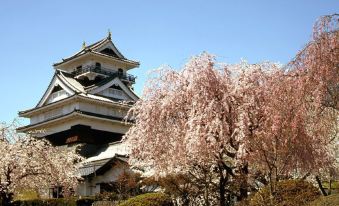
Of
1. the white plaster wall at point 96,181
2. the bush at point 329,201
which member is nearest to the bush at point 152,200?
the bush at point 329,201

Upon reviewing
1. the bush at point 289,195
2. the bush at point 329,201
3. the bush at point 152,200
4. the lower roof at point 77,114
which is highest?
the lower roof at point 77,114

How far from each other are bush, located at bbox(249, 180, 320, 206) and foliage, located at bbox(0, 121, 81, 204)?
14.4m

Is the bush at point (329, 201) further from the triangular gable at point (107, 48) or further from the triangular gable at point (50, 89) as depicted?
the triangular gable at point (107, 48)

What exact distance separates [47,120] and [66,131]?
8.74 feet

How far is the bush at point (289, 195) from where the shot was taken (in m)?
13.5

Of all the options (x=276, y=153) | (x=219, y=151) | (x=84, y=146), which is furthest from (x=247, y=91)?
(x=84, y=146)

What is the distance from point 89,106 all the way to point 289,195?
3228cm

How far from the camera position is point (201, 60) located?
16766 millimetres

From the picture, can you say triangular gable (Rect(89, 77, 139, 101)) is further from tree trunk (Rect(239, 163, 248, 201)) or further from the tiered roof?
tree trunk (Rect(239, 163, 248, 201))

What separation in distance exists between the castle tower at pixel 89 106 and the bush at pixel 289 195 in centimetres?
2384

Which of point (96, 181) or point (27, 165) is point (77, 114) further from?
point (27, 165)

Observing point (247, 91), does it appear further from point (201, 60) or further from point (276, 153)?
point (276, 153)

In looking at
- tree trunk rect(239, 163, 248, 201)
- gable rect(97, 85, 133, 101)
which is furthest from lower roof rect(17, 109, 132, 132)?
tree trunk rect(239, 163, 248, 201)

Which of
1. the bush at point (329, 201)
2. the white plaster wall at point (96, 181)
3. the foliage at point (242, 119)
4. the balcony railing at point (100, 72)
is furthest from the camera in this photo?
the balcony railing at point (100, 72)
